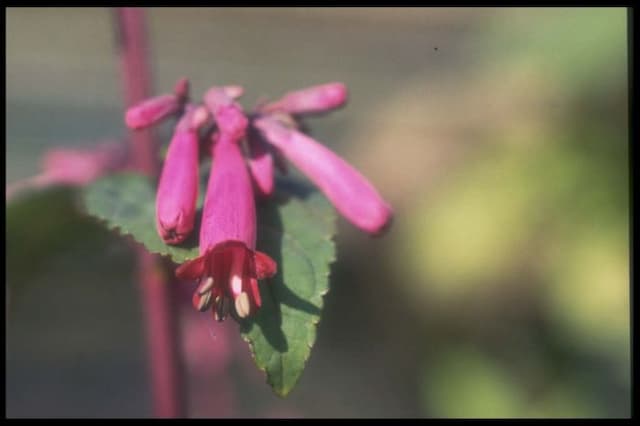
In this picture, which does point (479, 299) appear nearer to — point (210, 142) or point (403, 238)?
point (403, 238)

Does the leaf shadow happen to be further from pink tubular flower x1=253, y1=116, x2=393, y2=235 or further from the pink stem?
the pink stem

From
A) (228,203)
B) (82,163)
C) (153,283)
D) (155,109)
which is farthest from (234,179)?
(82,163)

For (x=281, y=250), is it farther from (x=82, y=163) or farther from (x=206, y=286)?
(x=82, y=163)

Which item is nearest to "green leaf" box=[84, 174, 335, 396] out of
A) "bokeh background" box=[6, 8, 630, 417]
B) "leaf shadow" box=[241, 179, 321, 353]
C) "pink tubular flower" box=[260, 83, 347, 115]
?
"leaf shadow" box=[241, 179, 321, 353]

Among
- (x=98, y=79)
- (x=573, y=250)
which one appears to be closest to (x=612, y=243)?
(x=573, y=250)

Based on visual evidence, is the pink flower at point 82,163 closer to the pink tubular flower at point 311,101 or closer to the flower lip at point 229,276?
the pink tubular flower at point 311,101

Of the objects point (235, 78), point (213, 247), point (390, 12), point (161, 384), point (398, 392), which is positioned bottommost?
point (398, 392)

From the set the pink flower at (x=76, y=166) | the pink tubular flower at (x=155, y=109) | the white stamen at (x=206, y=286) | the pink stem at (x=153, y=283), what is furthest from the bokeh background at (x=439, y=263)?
the white stamen at (x=206, y=286)
